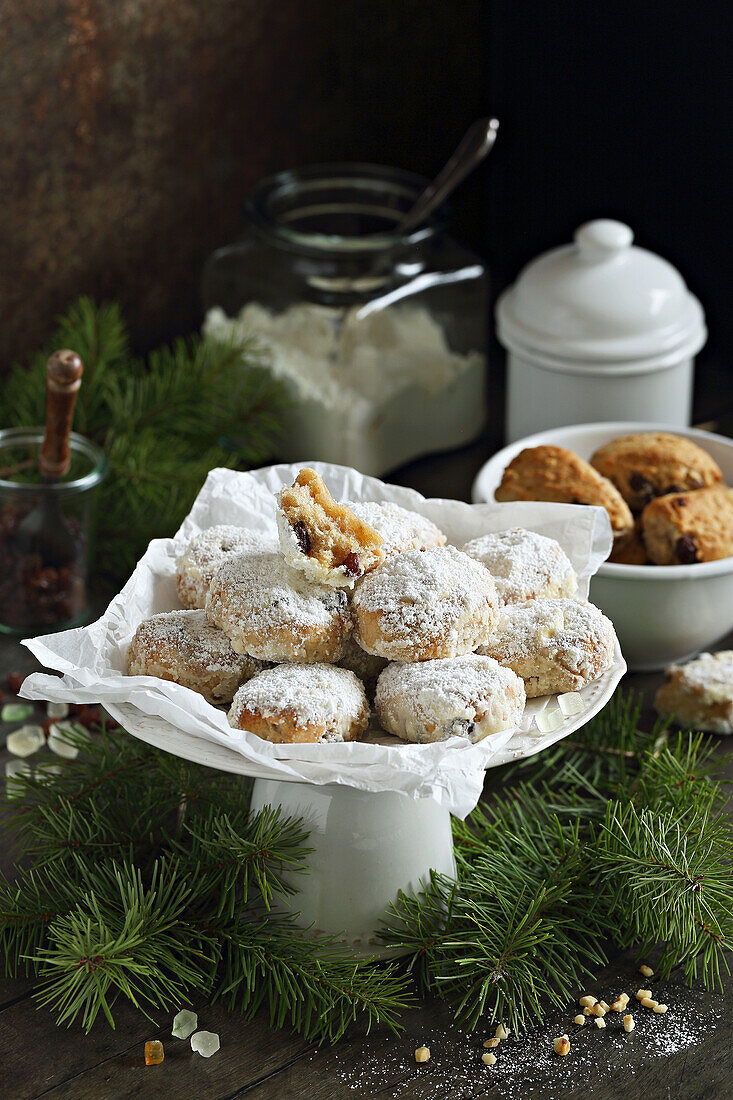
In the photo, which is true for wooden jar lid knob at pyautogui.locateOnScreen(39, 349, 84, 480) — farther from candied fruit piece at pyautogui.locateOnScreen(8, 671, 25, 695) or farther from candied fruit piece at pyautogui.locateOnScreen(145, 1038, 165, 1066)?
candied fruit piece at pyautogui.locateOnScreen(145, 1038, 165, 1066)

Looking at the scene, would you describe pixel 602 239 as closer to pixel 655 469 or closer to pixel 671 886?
pixel 655 469

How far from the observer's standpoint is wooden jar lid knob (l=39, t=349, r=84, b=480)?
1179 mm

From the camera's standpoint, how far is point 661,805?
1.04 m

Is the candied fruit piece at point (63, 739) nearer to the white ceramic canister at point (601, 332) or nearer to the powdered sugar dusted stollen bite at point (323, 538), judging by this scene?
the powdered sugar dusted stollen bite at point (323, 538)

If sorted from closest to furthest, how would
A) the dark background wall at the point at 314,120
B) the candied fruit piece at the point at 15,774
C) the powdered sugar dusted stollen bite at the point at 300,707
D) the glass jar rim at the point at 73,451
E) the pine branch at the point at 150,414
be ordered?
the powdered sugar dusted stollen bite at the point at 300,707 → the candied fruit piece at the point at 15,774 → the glass jar rim at the point at 73,451 → the pine branch at the point at 150,414 → the dark background wall at the point at 314,120

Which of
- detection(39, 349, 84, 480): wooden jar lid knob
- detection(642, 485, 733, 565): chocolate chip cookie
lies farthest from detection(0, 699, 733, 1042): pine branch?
detection(39, 349, 84, 480): wooden jar lid knob

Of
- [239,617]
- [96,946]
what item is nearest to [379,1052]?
[96,946]

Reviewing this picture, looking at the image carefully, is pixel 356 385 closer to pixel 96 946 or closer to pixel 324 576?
pixel 324 576

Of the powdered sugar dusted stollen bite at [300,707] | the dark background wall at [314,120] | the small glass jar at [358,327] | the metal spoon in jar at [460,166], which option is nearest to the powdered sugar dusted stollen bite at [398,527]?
the powdered sugar dusted stollen bite at [300,707]

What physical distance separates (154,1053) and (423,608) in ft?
1.18

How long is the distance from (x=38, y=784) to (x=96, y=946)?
0.22 meters

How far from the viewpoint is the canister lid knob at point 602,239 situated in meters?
1.45

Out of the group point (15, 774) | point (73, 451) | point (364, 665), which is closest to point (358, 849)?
point (364, 665)

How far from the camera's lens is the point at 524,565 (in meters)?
0.90
